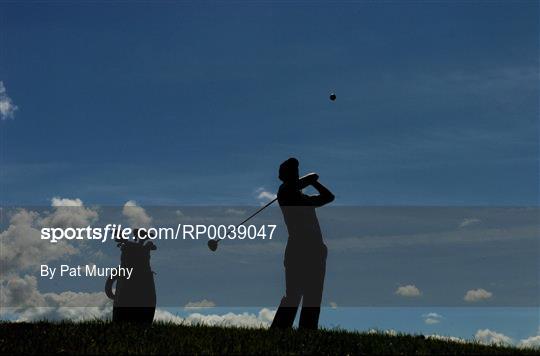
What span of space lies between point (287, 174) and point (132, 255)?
483cm

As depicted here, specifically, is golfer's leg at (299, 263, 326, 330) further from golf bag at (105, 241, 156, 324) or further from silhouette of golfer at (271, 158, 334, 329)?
golf bag at (105, 241, 156, 324)

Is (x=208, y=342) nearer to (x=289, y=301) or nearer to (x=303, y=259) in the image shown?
(x=289, y=301)

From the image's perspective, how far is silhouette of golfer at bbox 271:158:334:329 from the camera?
46.5ft

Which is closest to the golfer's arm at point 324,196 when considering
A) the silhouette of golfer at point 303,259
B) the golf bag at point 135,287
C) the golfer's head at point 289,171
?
the silhouette of golfer at point 303,259

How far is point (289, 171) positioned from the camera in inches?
580

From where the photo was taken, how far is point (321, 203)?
14430 mm

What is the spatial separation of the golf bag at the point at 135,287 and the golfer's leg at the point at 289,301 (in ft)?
13.7

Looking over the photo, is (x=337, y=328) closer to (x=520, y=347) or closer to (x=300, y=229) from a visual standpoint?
(x=300, y=229)

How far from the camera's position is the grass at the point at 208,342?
1253 cm

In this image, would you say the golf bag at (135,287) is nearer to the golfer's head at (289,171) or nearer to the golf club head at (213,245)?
the golf club head at (213,245)

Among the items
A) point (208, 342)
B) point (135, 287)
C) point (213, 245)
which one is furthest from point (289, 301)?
point (135, 287)

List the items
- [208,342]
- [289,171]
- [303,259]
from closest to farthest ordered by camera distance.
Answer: [208,342]
[303,259]
[289,171]

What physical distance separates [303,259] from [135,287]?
5.03 metres

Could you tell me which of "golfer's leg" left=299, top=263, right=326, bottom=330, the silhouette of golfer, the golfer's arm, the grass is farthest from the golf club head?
the golfer's arm
